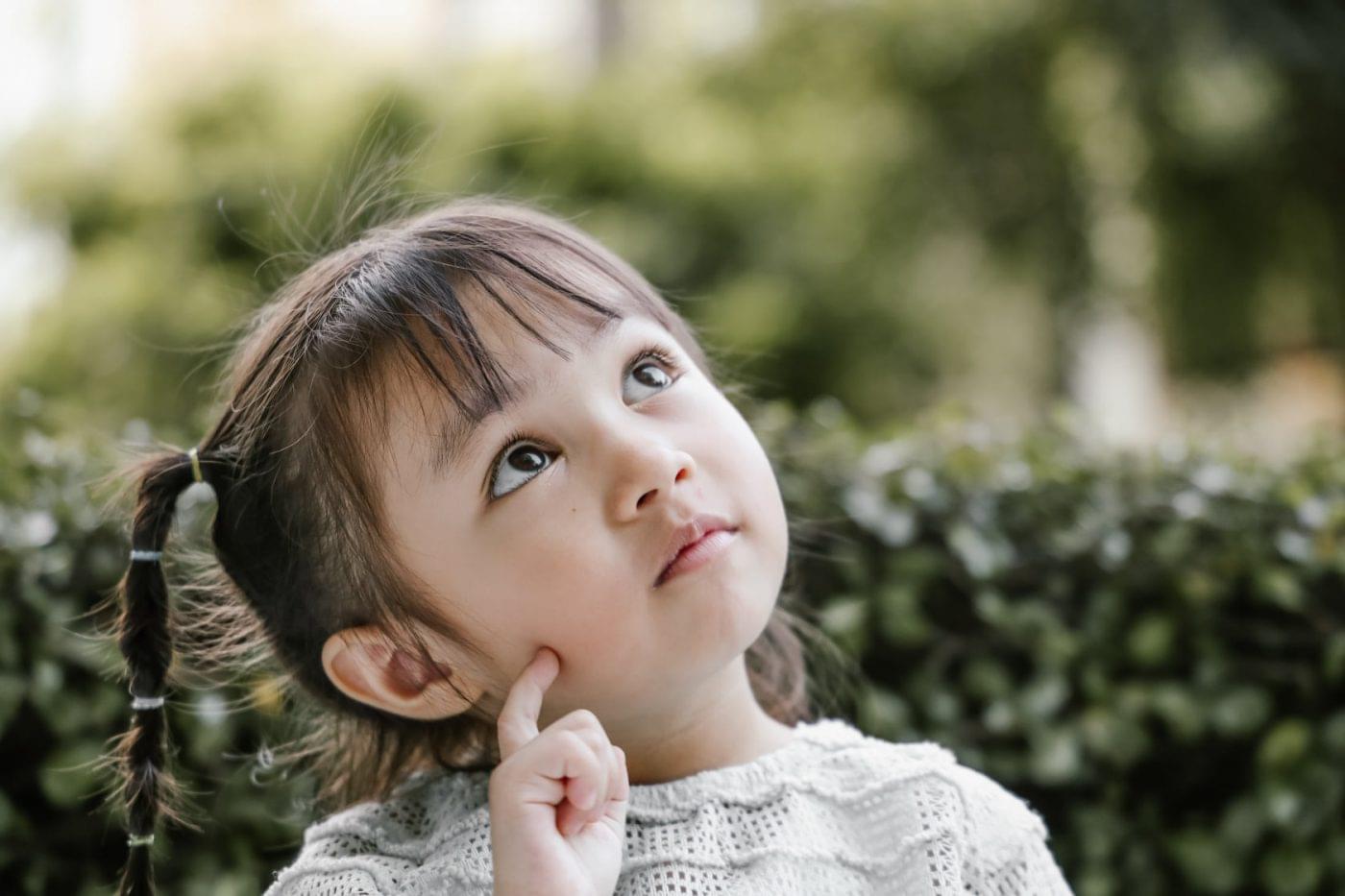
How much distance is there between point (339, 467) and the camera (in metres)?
1.51

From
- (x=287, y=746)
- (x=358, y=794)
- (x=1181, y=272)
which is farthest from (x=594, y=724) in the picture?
(x=1181, y=272)

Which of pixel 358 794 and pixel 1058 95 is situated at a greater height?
pixel 358 794

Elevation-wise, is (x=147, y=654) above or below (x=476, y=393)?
below

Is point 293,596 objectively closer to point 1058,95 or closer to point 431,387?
point 431,387

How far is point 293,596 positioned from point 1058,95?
249 inches

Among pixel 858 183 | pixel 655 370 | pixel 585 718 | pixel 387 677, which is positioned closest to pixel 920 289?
pixel 858 183

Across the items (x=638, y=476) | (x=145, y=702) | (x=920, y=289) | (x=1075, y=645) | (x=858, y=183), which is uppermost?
(x=638, y=476)

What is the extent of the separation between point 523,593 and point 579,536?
0.29 feet

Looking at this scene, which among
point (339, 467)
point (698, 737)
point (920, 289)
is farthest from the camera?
point (920, 289)

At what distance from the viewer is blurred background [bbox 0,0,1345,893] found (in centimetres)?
211

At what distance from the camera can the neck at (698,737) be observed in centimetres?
158

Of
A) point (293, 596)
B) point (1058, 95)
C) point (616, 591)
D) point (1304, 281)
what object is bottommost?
point (1304, 281)

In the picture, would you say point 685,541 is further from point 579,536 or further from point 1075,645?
point 1075,645

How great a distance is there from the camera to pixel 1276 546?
6.91 feet
